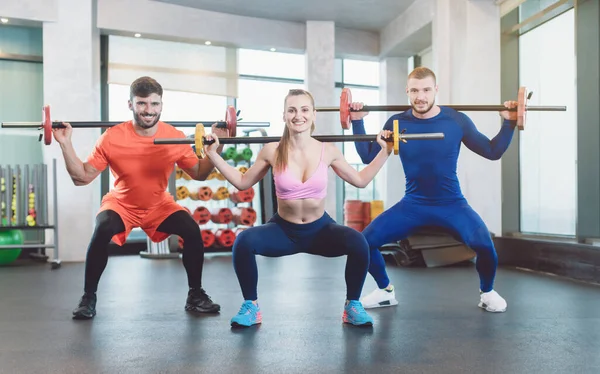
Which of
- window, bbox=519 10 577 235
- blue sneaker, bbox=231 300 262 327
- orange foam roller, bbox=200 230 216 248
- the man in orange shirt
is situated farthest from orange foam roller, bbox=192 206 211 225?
blue sneaker, bbox=231 300 262 327

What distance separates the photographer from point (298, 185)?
2730mm

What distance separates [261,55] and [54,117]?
3.20 metres

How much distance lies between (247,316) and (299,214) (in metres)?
0.52

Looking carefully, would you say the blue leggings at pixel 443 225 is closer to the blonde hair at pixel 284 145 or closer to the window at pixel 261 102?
the blonde hair at pixel 284 145

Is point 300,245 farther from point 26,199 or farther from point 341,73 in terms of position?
point 341,73

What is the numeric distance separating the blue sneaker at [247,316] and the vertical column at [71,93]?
426 centimetres

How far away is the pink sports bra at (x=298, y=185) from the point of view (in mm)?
2732

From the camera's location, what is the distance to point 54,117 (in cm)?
643

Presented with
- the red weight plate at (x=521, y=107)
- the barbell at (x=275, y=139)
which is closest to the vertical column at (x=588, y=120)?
the red weight plate at (x=521, y=107)

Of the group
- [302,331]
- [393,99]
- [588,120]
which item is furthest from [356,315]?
[393,99]

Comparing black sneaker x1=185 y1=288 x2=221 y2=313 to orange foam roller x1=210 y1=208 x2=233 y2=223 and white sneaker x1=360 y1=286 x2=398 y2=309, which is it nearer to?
white sneaker x1=360 y1=286 x2=398 y2=309

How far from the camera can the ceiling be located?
298 inches

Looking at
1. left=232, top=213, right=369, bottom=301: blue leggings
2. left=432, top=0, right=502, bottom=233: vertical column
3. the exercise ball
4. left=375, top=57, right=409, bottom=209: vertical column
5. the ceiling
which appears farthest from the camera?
left=375, top=57, right=409, bottom=209: vertical column

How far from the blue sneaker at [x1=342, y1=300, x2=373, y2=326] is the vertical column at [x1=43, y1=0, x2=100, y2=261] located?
4487mm
